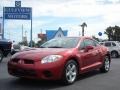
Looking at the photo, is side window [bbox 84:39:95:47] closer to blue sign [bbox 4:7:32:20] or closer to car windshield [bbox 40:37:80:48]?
car windshield [bbox 40:37:80:48]

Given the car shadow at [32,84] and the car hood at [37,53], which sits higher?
the car hood at [37,53]

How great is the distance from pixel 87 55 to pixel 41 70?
2218mm

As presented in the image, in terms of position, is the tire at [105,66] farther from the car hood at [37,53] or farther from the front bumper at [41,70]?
the front bumper at [41,70]

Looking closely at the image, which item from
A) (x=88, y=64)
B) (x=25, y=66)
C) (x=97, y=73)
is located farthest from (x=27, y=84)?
(x=97, y=73)

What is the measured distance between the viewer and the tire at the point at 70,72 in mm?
9871

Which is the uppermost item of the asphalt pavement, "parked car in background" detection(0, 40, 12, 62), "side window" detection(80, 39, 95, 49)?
"side window" detection(80, 39, 95, 49)

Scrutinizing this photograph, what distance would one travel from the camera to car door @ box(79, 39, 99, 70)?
10.9 metres

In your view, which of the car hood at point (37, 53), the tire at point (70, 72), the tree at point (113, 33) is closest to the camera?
the car hood at point (37, 53)

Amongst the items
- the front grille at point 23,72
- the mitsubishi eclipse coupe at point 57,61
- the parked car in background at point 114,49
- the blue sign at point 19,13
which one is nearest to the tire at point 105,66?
the mitsubishi eclipse coupe at point 57,61

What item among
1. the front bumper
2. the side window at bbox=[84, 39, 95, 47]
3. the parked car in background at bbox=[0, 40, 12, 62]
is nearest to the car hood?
the front bumper

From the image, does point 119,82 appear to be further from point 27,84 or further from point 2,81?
point 2,81

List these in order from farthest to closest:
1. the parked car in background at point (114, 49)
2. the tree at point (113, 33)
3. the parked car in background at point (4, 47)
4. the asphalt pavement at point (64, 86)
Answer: the tree at point (113, 33) < the parked car in background at point (114, 49) < the parked car in background at point (4, 47) < the asphalt pavement at point (64, 86)

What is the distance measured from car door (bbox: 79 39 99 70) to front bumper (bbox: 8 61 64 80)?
1354 mm

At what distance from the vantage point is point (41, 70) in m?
9.41
